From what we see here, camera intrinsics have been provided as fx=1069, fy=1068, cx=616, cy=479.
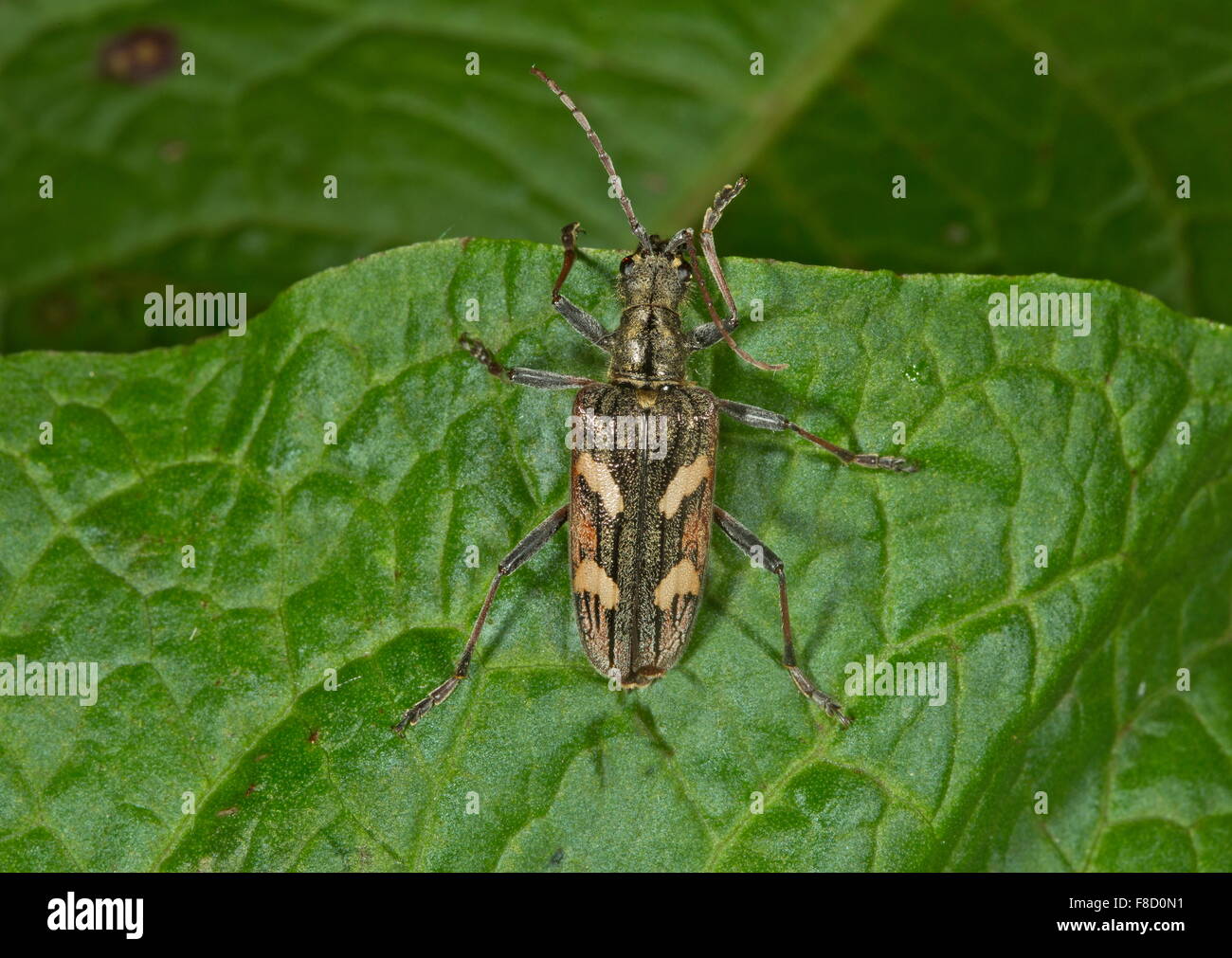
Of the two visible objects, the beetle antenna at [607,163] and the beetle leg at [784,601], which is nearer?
the beetle leg at [784,601]

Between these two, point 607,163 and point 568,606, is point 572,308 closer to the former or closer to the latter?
point 607,163

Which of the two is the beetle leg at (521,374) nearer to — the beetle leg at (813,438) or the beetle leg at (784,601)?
the beetle leg at (813,438)

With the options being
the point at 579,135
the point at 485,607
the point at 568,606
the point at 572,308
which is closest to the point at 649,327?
the point at 572,308

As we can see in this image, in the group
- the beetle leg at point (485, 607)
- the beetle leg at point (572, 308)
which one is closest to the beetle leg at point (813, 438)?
the beetle leg at point (572, 308)
